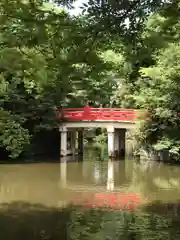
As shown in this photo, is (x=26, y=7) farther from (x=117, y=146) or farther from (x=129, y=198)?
(x=117, y=146)

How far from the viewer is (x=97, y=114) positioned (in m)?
21.5

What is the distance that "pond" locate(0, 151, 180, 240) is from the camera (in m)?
7.42

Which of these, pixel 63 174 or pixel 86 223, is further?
pixel 63 174

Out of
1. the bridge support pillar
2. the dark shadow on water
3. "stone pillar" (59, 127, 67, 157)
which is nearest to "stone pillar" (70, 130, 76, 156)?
"stone pillar" (59, 127, 67, 157)

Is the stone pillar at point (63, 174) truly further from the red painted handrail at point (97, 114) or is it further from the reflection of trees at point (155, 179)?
the red painted handrail at point (97, 114)

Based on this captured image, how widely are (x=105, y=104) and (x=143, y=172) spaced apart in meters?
13.7

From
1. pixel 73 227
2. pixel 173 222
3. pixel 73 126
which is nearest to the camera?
pixel 73 227

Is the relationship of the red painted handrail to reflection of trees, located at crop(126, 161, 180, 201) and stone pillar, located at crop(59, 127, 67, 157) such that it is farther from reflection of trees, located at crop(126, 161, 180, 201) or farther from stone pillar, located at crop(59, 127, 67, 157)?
reflection of trees, located at crop(126, 161, 180, 201)

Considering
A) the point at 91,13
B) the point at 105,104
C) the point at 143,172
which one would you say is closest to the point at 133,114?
the point at 143,172

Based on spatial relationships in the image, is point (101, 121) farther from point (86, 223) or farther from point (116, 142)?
point (86, 223)

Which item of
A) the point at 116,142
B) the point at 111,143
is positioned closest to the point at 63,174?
the point at 111,143

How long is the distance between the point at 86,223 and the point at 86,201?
273 centimetres

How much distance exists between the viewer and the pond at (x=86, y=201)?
24.3ft

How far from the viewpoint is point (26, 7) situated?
3402 mm
